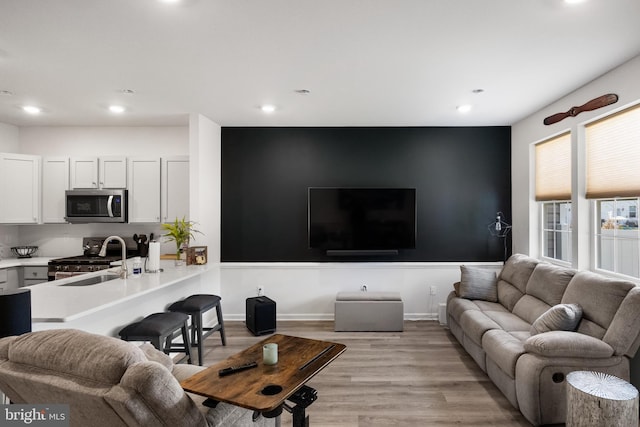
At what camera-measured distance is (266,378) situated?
1.78 metres

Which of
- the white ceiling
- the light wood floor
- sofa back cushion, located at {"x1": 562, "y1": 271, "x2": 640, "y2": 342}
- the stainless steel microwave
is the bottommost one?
the light wood floor

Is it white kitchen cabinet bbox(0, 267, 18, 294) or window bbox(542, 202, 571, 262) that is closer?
window bbox(542, 202, 571, 262)

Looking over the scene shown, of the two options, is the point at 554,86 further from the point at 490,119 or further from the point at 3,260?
the point at 3,260

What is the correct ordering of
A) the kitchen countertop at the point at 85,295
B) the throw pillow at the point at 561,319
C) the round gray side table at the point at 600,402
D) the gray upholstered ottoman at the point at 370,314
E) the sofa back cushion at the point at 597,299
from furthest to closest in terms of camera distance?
the gray upholstered ottoman at the point at 370,314
the throw pillow at the point at 561,319
the sofa back cushion at the point at 597,299
the kitchen countertop at the point at 85,295
the round gray side table at the point at 600,402

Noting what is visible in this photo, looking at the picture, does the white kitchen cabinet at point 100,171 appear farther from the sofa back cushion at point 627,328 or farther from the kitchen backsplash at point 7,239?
the sofa back cushion at point 627,328

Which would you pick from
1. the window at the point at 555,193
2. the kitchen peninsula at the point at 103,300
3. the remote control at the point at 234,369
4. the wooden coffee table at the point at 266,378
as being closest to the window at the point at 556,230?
the window at the point at 555,193

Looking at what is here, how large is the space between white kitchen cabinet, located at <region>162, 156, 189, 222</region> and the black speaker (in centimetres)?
156

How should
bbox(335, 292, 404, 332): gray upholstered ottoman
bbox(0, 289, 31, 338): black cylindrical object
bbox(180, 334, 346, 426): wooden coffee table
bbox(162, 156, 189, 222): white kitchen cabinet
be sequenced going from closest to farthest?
1. bbox(180, 334, 346, 426): wooden coffee table
2. bbox(0, 289, 31, 338): black cylindrical object
3. bbox(335, 292, 404, 332): gray upholstered ottoman
4. bbox(162, 156, 189, 222): white kitchen cabinet

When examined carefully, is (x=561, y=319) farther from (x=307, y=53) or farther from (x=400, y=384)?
(x=307, y=53)

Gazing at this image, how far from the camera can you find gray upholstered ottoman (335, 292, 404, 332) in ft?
14.9

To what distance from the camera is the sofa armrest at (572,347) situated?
2.44 metres

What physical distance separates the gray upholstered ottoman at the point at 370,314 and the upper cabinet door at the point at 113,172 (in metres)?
3.29

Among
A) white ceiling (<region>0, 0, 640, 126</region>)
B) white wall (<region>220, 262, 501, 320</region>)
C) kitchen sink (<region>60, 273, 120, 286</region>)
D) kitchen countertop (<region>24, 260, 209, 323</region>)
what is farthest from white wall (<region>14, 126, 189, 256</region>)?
kitchen countertop (<region>24, 260, 209, 323</region>)

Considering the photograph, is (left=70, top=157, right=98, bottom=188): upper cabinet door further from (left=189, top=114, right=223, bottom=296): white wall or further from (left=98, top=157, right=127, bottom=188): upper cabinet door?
(left=189, top=114, right=223, bottom=296): white wall
